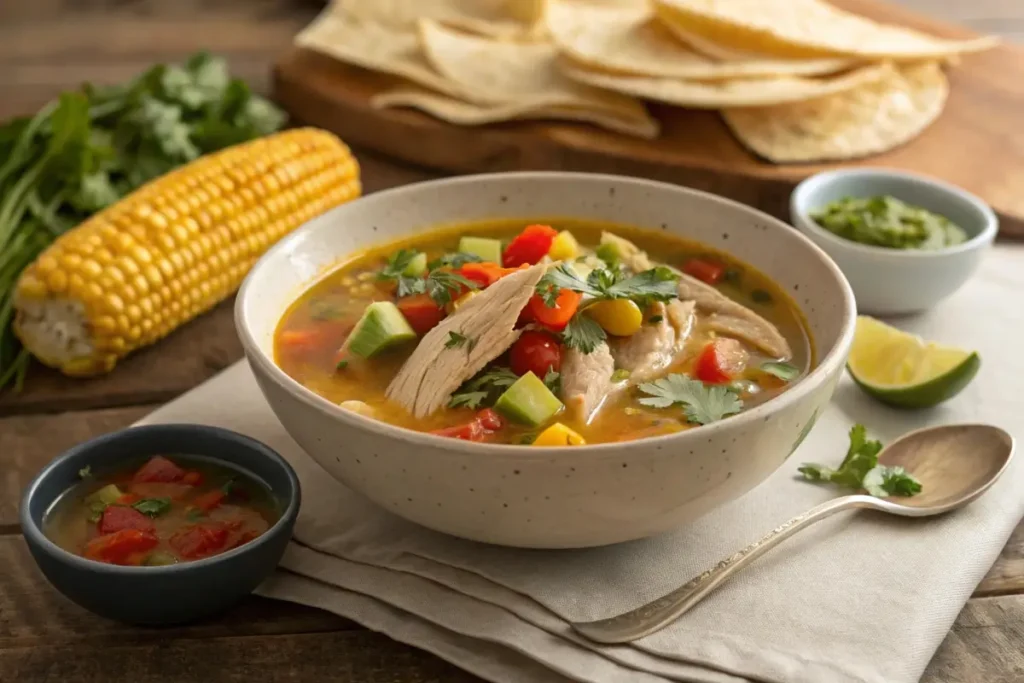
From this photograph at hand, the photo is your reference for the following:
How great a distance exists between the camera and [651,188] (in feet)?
12.2

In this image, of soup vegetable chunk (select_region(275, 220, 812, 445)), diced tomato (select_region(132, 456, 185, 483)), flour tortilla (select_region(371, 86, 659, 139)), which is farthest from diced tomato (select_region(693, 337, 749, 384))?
flour tortilla (select_region(371, 86, 659, 139))

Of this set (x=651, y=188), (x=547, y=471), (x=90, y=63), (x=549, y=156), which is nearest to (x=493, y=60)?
(x=549, y=156)

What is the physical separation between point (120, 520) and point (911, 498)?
79.1 inches

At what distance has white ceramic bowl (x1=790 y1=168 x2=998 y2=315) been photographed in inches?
159

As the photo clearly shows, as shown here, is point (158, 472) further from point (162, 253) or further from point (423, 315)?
point (162, 253)

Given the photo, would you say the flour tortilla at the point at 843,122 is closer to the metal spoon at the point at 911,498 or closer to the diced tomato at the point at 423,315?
the metal spoon at the point at 911,498

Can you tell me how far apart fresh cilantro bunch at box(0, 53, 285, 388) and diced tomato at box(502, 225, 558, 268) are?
1.77 m

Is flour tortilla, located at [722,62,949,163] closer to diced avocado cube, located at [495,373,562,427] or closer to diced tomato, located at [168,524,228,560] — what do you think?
diced avocado cube, located at [495,373,562,427]

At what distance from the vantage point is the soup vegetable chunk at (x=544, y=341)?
288 cm

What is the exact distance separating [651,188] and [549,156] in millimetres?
1528

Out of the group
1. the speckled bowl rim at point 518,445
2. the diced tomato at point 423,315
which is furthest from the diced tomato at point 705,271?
the diced tomato at point 423,315

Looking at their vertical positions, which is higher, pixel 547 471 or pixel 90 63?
pixel 547 471

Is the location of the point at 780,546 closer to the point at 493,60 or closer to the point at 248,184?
the point at 248,184

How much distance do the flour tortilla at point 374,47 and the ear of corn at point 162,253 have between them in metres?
0.97
